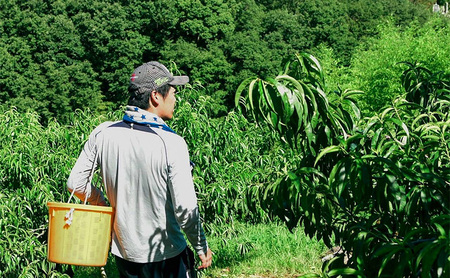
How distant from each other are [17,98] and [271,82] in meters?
30.8

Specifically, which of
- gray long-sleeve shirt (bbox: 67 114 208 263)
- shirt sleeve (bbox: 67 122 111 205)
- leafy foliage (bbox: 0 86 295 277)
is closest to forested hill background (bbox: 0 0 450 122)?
leafy foliage (bbox: 0 86 295 277)

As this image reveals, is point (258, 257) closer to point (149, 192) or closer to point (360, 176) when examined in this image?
point (149, 192)

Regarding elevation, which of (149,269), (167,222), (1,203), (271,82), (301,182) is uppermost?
(271,82)

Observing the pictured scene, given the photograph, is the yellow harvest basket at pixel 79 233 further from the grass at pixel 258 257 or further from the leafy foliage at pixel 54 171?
the grass at pixel 258 257

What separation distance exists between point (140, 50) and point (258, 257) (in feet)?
99.2

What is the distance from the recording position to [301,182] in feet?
8.79

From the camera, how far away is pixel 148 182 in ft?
9.95

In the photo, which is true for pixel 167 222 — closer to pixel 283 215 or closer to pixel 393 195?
pixel 283 215

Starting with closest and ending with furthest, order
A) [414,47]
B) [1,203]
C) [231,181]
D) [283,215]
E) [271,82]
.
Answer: [271,82]
[283,215]
[1,203]
[231,181]
[414,47]

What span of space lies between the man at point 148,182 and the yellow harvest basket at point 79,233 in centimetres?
11

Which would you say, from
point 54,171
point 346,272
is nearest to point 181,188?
point 346,272

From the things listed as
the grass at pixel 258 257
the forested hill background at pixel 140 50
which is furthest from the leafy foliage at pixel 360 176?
the forested hill background at pixel 140 50

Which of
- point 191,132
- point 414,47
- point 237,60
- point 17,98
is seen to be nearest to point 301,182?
point 191,132

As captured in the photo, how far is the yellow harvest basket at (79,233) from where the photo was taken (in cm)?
297
